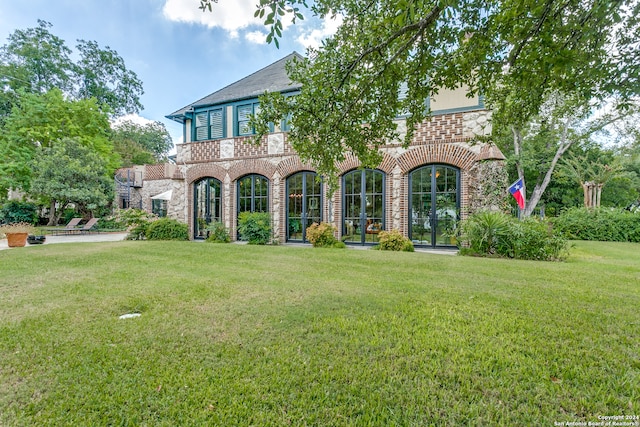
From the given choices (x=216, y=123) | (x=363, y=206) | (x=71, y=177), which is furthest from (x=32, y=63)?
(x=363, y=206)

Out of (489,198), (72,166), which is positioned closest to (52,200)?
(72,166)

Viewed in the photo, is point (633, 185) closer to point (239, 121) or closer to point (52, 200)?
point (239, 121)

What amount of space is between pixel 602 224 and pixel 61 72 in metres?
34.3

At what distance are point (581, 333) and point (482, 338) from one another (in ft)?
3.02

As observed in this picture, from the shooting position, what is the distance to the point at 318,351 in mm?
2326

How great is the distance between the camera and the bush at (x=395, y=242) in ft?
26.5

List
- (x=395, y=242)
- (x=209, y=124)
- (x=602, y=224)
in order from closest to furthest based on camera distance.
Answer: (x=395, y=242) → (x=209, y=124) → (x=602, y=224)

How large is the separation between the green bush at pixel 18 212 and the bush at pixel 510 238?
74.2 ft

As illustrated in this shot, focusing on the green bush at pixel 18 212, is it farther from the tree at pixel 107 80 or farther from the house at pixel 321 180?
the house at pixel 321 180

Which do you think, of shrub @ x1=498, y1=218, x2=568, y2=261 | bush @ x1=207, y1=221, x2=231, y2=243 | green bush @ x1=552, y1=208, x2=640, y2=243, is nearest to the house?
bush @ x1=207, y1=221, x2=231, y2=243

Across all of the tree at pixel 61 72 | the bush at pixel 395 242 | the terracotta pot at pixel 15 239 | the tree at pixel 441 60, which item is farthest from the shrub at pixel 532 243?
the tree at pixel 61 72

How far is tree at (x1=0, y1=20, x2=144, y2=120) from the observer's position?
65.2 ft

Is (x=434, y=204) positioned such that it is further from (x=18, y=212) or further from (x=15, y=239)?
(x=18, y=212)

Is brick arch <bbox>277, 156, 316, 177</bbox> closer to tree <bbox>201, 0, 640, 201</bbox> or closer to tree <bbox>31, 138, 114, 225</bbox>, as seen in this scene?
tree <bbox>201, 0, 640, 201</bbox>
